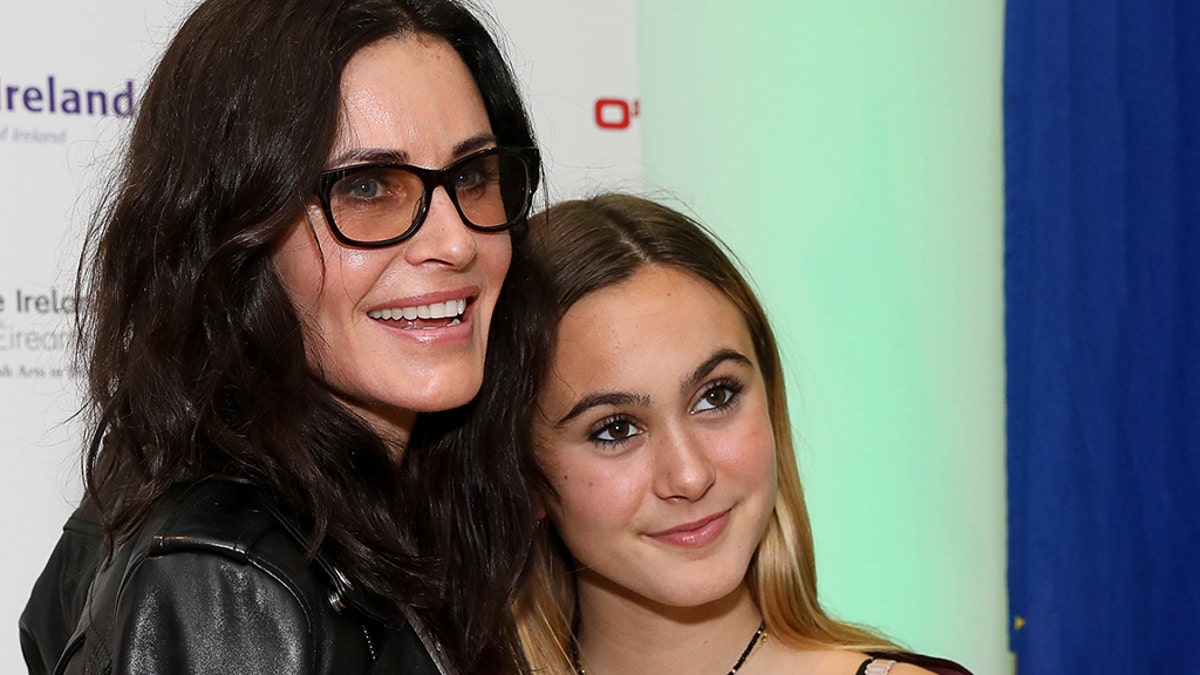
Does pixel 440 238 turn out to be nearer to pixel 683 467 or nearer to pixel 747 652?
pixel 683 467

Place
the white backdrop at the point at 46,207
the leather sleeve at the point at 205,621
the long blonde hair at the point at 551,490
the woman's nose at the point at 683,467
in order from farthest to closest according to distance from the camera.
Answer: the white backdrop at the point at 46,207 → the long blonde hair at the point at 551,490 → the woman's nose at the point at 683,467 → the leather sleeve at the point at 205,621

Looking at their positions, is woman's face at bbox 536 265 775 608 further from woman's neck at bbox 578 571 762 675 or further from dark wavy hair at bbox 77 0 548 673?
dark wavy hair at bbox 77 0 548 673

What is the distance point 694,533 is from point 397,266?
64cm

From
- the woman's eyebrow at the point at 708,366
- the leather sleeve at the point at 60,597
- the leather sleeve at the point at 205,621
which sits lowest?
the leather sleeve at the point at 60,597

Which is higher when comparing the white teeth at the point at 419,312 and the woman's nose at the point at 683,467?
the white teeth at the point at 419,312

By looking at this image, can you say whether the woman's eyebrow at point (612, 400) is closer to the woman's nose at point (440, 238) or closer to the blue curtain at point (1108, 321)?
the woman's nose at point (440, 238)

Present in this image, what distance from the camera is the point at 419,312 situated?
1.53 m

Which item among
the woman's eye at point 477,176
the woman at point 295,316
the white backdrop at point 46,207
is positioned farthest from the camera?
the white backdrop at point 46,207

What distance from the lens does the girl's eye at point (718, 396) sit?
1.93 metres

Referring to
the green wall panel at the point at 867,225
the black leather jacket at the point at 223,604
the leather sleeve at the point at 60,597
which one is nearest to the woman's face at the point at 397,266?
the black leather jacket at the point at 223,604

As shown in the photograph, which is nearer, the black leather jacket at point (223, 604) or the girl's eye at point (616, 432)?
the black leather jacket at point (223, 604)

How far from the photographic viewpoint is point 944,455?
3.38 meters

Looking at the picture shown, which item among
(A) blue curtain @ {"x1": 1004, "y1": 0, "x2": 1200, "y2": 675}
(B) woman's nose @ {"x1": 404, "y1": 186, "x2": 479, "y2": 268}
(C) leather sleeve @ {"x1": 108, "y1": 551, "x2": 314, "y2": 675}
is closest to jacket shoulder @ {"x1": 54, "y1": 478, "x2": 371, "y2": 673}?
(C) leather sleeve @ {"x1": 108, "y1": 551, "x2": 314, "y2": 675}

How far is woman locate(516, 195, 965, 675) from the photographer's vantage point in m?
1.90
